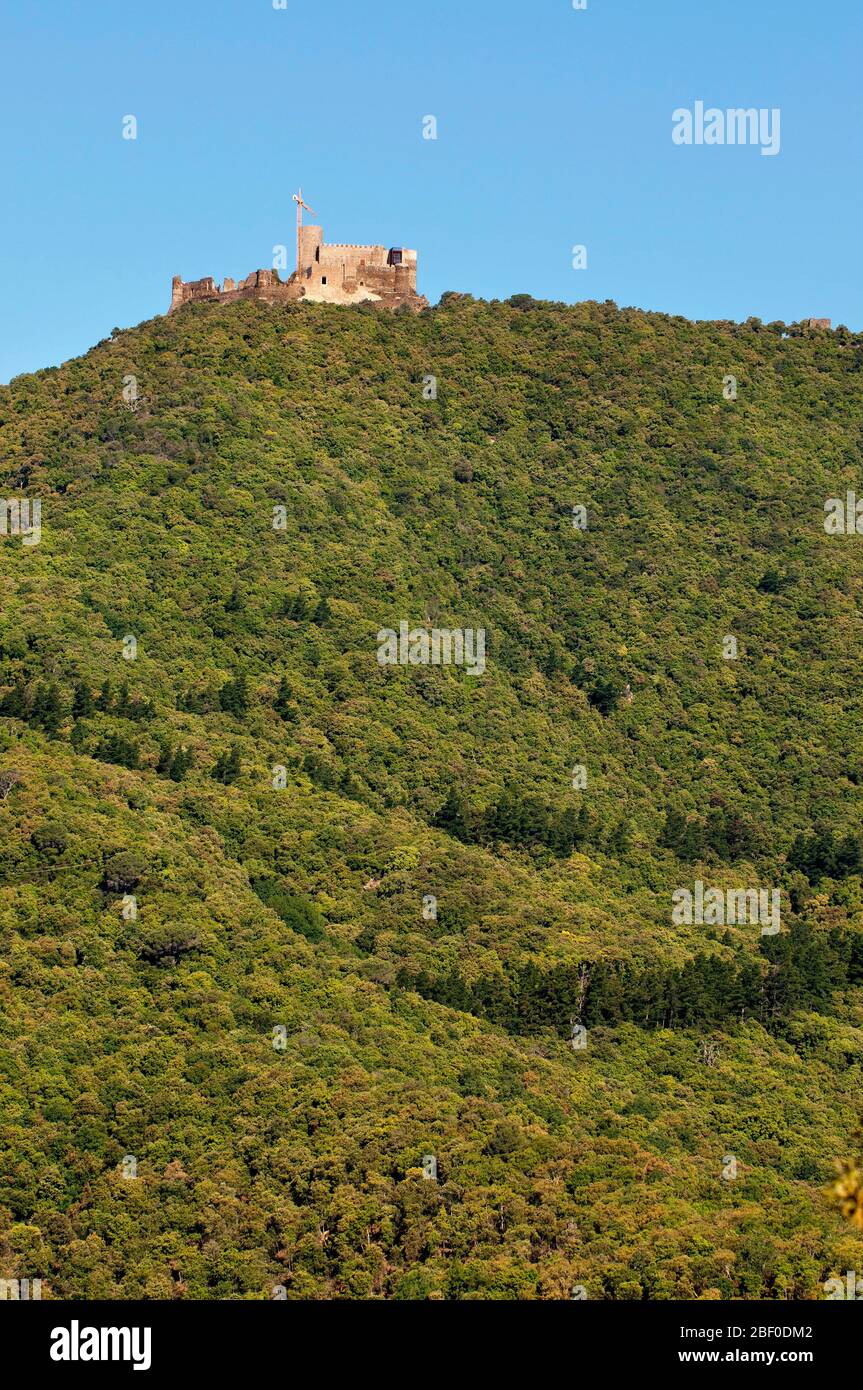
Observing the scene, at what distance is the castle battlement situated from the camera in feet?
333

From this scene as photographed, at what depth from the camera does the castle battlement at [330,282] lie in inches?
3991

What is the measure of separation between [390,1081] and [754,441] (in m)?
45.4

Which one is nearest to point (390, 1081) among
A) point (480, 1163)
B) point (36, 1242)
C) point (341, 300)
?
point (480, 1163)

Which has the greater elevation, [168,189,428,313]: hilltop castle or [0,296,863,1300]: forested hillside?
[168,189,428,313]: hilltop castle

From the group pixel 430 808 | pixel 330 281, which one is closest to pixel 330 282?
pixel 330 281

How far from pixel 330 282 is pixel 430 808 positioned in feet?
99.7

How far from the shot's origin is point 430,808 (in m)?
79.7

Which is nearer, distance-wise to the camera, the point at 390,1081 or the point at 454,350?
the point at 390,1081

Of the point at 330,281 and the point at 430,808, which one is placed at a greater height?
the point at 330,281

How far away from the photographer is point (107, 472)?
297ft

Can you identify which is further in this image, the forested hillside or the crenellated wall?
the crenellated wall

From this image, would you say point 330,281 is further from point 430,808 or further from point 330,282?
point 430,808

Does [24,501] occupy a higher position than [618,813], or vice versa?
[24,501]
